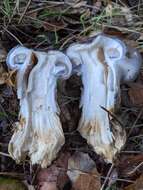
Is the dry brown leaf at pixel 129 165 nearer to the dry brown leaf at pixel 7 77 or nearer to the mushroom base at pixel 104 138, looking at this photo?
the mushroom base at pixel 104 138

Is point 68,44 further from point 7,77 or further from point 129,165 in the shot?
point 129,165

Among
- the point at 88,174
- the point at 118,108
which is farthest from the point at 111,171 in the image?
the point at 118,108

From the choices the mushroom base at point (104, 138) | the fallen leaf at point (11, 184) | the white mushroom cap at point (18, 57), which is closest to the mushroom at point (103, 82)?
the mushroom base at point (104, 138)

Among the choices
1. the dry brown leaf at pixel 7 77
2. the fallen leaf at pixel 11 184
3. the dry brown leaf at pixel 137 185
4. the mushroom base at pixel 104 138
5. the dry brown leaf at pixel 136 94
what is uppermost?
the dry brown leaf at pixel 7 77

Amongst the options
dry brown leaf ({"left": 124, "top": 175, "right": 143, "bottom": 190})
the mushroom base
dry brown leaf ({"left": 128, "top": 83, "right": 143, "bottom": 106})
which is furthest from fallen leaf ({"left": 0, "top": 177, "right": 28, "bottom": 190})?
dry brown leaf ({"left": 128, "top": 83, "right": 143, "bottom": 106})

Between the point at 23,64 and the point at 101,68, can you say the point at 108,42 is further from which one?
the point at 23,64

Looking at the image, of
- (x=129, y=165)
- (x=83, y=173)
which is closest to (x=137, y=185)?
(x=129, y=165)
